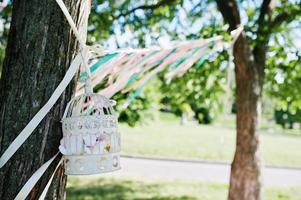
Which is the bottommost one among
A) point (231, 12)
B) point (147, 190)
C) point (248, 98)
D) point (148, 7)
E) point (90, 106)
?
point (147, 190)

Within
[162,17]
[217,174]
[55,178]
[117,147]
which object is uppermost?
[162,17]

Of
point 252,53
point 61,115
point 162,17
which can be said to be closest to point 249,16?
point 252,53

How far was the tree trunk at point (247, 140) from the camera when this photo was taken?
5.88m

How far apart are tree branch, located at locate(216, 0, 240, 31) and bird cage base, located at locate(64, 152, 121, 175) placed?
4.63 metres

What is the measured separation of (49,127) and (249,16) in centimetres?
531

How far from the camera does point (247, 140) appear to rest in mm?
5992

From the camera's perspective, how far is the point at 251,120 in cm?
598

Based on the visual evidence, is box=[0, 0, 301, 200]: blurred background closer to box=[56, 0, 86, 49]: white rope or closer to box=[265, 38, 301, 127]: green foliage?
box=[265, 38, 301, 127]: green foliage

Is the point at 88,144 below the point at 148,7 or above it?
below

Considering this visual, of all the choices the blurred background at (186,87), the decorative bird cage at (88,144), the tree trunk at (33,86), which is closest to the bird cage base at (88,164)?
the decorative bird cage at (88,144)

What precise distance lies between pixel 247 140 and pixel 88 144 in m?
4.79

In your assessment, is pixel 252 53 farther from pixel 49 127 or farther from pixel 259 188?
pixel 49 127

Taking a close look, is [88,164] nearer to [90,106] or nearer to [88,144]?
[88,144]

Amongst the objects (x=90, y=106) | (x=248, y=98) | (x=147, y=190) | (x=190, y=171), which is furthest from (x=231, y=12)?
(x=190, y=171)
